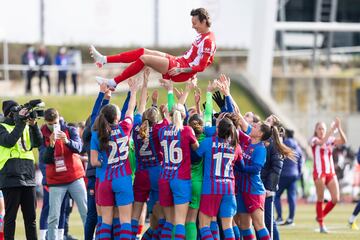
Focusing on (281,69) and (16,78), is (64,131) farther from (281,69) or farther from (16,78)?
(281,69)

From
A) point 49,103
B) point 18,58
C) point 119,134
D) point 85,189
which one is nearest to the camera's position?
point 119,134

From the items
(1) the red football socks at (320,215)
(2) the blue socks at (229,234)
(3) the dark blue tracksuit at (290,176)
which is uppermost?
(2) the blue socks at (229,234)

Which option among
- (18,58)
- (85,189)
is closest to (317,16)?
(18,58)

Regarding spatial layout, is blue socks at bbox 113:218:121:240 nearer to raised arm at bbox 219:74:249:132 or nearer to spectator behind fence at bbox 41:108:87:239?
spectator behind fence at bbox 41:108:87:239

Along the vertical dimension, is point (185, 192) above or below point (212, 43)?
below

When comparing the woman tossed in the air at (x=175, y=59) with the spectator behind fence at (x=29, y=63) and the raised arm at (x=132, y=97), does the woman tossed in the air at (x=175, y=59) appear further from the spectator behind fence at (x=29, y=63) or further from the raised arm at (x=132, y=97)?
the spectator behind fence at (x=29, y=63)

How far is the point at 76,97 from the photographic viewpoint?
32.5 metres

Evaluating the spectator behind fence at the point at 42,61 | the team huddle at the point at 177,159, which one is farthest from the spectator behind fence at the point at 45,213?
the spectator behind fence at the point at 42,61

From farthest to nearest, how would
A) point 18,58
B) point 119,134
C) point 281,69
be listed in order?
point 281,69 → point 18,58 → point 119,134

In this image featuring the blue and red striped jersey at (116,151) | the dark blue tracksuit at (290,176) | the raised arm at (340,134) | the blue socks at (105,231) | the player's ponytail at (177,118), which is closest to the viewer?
the blue and red striped jersey at (116,151)

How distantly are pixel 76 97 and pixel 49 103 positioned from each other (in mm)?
1528

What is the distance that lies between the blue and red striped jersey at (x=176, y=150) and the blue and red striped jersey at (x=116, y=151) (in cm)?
51

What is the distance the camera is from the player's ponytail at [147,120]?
13.3 metres

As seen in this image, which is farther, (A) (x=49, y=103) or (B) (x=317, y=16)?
(B) (x=317, y=16)
